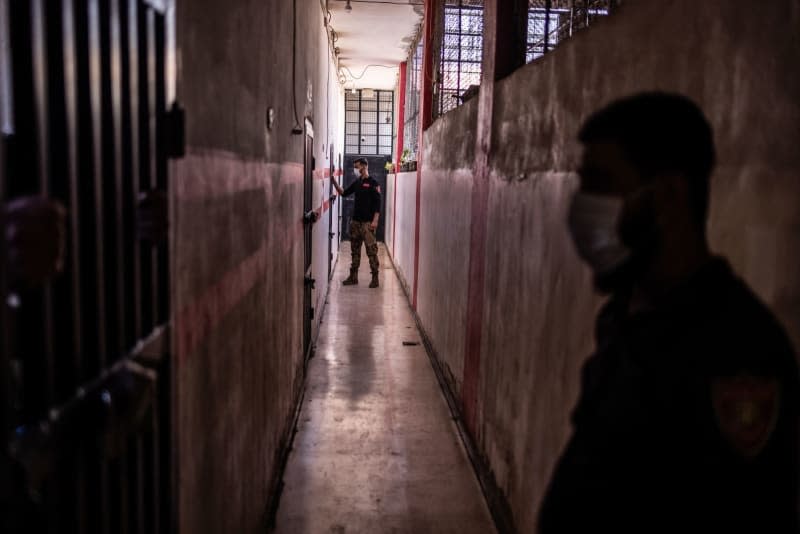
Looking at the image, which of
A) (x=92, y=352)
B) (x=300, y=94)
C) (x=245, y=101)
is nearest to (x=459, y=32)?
(x=300, y=94)

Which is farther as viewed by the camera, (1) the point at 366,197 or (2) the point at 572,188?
(1) the point at 366,197

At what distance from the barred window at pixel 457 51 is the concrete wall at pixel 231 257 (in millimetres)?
3724

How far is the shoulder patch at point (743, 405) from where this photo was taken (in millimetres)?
945

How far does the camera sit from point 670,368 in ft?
3.23

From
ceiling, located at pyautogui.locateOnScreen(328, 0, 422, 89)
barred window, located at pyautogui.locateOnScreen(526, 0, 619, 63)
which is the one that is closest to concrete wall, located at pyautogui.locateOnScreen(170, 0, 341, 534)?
barred window, located at pyautogui.locateOnScreen(526, 0, 619, 63)

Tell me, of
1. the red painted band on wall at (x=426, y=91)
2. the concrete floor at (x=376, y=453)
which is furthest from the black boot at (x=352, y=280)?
the concrete floor at (x=376, y=453)

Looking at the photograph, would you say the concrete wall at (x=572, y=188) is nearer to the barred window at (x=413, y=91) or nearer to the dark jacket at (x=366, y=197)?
the dark jacket at (x=366, y=197)

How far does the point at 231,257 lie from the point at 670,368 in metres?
1.55

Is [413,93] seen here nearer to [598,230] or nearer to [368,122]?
[368,122]

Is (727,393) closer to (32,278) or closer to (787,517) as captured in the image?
(787,517)

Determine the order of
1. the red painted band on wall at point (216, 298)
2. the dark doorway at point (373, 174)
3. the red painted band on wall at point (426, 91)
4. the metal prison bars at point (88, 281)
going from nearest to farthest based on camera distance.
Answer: the metal prison bars at point (88, 281), the red painted band on wall at point (216, 298), the red painted band on wall at point (426, 91), the dark doorway at point (373, 174)

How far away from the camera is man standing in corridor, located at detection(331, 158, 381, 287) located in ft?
31.6

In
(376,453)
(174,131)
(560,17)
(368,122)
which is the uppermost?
(368,122)

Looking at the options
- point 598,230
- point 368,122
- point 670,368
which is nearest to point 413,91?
point 368,122
